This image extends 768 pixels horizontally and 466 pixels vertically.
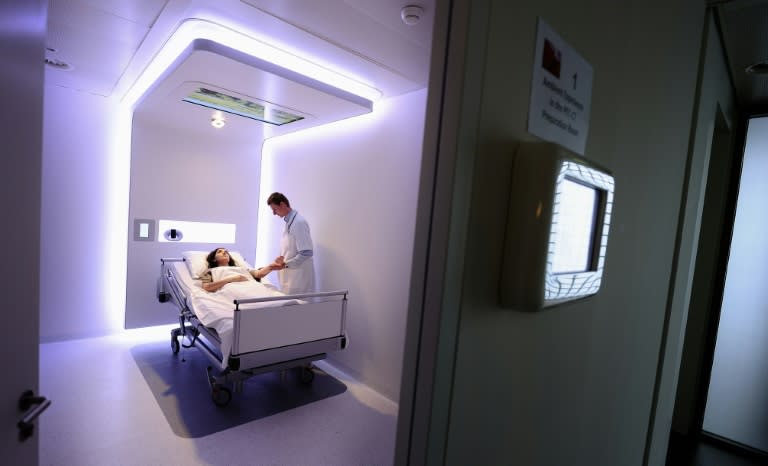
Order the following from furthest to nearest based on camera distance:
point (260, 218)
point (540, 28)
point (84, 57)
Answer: point (260, 218) < point (84, 57) < point (540, 28)

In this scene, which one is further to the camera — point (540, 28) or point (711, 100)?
point (711, 100)

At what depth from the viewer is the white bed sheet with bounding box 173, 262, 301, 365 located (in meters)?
2.95

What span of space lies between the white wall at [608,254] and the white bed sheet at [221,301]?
245cm

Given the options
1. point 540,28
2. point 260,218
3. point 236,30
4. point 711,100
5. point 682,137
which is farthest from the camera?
point 260,218

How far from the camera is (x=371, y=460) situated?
2648 mm

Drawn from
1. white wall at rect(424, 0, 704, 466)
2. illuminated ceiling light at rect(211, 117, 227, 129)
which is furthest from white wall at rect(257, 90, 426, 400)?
white wall at rect(424, 0, 704, 466)

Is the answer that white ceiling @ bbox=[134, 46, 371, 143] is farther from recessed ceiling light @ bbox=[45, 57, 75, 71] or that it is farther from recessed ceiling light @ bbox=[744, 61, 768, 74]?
recessed ceiling light @ bbox=[744, 61, 768, 74]

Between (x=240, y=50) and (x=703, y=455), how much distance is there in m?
5.08

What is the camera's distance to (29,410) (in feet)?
3.22

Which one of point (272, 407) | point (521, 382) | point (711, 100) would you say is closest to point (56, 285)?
point (272, 407)

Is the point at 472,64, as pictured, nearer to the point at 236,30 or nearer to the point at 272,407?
the point at 236,30

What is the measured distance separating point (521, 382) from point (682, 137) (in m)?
1.60

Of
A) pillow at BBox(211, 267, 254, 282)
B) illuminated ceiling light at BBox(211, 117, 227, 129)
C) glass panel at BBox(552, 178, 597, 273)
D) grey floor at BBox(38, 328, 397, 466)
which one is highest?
illuminated ceiling light at BBox(211, 117, 227, 129)

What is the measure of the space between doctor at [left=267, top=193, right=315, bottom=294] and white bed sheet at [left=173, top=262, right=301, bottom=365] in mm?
268
